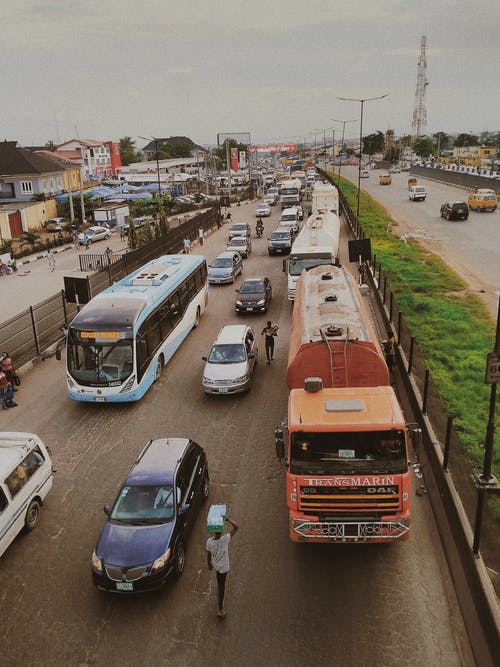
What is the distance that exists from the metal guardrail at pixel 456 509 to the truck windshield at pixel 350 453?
6.31 ft

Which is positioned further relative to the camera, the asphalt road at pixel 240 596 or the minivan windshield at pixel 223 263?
the minivan windshield at pixel 223 263

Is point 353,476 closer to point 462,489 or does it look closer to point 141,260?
point 462,489

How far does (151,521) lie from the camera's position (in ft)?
32.3

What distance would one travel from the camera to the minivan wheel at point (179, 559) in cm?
966

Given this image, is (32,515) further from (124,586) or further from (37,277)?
(37,277)

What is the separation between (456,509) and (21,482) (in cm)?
845

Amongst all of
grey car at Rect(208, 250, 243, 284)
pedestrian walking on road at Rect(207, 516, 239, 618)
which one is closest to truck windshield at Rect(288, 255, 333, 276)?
grey car at Rect(208, 250, 243, 284)

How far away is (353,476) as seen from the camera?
30.5 ft

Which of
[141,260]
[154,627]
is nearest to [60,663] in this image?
[154,627]

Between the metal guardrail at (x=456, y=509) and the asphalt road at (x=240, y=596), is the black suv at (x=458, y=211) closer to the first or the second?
the metal guardrail at (x=456, y=509)

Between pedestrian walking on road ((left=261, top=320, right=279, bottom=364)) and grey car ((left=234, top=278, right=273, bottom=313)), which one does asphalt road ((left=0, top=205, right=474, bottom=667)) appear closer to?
pedestrian walking on road ((left=261, top=320, right=279, bottom=364))

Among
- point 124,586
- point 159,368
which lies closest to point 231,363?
point 159,368

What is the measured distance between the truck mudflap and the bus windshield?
27.9 feet

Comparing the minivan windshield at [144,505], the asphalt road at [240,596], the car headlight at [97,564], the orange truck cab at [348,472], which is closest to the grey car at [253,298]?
the asphalt road at [240,596]
